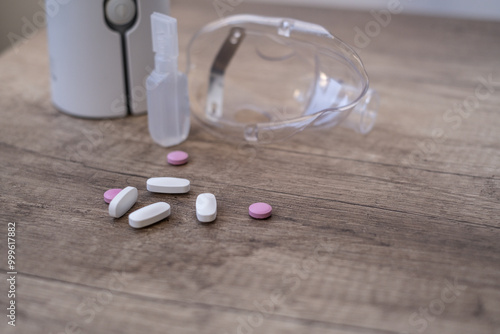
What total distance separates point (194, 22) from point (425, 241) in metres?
0.80

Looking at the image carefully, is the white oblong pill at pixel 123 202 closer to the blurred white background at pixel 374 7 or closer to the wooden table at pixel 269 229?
the wooden table at pixel 269 229

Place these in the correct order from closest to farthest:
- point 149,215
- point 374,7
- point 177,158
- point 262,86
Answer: point 149,215 → point 177,158 → point 262,86 → point 374,7

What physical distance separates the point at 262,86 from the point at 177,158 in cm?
27

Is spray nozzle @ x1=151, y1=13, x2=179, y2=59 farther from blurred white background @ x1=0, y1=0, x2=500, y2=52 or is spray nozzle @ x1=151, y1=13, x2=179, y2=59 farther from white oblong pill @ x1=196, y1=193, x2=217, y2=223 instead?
blurred white background @ x1=0, y1=0, x2=500, y2=52

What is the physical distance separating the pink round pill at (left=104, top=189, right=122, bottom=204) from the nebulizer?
5.6 inches

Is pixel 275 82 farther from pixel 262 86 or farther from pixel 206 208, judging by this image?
pixel 206 208

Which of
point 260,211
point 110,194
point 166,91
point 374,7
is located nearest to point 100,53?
point 166,91

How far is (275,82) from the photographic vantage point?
3.16 feet

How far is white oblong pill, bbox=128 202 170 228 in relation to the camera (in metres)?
0.62

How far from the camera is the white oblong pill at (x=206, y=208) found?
0.63 meters

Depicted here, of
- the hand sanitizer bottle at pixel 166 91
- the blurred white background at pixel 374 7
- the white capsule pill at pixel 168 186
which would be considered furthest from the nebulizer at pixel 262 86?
the blurred white background at pixel 374 7

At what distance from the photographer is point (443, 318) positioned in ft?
1.69

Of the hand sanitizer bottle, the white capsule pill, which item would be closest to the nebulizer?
the hand sanitizer bottle

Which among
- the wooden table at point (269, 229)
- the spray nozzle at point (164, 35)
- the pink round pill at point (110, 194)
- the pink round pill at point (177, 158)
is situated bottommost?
the wooden table at point (269, 229)
